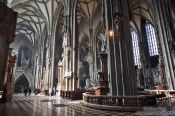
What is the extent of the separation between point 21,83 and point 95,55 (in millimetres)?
26853

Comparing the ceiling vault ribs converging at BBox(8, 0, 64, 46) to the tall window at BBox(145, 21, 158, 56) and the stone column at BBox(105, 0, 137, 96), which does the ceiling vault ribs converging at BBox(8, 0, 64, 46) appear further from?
the tall window at BBox(145, 21, 158, 56)

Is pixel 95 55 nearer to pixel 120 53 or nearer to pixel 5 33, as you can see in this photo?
pixel 120 53

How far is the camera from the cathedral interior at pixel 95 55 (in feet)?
28.8

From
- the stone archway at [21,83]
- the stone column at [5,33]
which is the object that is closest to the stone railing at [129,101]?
the stone column at [5,33]

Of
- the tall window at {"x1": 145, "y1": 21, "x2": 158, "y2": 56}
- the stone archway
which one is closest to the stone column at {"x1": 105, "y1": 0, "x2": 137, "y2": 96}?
the tall window at {"x1": 145, "y1": 21, "x2": 158, "y2": 56}

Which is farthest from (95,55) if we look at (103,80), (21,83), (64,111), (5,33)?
(21,83)

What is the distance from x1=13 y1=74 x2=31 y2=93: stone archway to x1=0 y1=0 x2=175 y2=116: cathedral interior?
0.27 meters

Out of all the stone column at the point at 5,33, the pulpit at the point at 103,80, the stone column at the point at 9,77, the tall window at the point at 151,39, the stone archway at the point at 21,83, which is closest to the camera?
the stone column at the point at 5,33

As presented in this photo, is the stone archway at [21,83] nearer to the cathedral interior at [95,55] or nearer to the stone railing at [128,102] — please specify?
the cathedral interior at [95,55]

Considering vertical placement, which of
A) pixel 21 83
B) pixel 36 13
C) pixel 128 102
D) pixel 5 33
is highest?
pixel 36 13

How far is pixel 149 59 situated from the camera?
1209 inches

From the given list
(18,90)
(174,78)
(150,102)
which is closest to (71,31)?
(174,78)

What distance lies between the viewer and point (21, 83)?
4275 cm

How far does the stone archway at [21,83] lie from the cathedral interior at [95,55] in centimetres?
27
